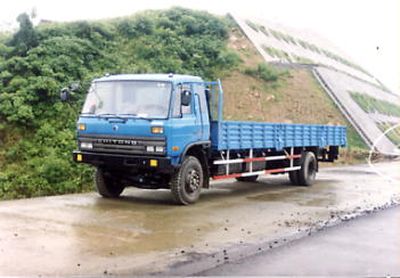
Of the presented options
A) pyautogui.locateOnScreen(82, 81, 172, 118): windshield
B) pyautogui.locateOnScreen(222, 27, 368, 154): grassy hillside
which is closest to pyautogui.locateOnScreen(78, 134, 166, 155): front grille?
pyautogui.locateOnScreen(82, 81, 172, 118): windshield

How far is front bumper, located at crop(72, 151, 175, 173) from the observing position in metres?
9.92

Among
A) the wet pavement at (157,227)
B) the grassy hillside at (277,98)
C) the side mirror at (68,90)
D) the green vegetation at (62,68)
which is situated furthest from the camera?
the grassy hillside at (277,98)

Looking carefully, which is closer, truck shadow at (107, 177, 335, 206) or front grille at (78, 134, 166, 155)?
front grille at (78, 134, 166, 155)

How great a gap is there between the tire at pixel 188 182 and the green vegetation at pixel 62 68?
2970mm

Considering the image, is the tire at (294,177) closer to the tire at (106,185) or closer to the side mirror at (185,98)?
the tire at (106,185)

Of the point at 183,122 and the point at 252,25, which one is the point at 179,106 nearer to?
the point at 183,122

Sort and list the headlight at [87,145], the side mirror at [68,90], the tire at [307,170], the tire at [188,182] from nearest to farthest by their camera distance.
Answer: the tire at [188,182] → the headlight at [87,145] → the side mirror at [68,90] → the tire at [307,170]

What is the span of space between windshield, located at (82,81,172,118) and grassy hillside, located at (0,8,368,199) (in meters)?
1.08

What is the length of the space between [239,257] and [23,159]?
39.9ft

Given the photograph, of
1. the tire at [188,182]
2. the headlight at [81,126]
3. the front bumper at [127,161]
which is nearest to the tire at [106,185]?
the front bumper at [127,161]

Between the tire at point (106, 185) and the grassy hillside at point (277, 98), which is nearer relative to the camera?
the tire at point (106, 185)

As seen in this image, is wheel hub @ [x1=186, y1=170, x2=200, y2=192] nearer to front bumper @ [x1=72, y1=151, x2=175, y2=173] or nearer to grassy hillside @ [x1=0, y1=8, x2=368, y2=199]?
front bumper @ [x1=72, y1=151, x2=175, y2=173]

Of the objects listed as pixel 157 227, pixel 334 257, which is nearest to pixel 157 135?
pixel 157 227

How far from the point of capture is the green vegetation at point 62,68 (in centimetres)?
1622
